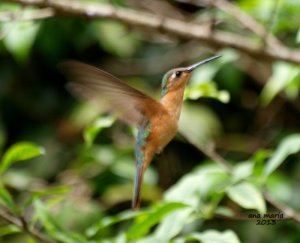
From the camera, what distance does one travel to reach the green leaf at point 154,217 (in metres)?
2.17

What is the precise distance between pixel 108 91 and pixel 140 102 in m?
0.17

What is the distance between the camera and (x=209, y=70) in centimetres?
342

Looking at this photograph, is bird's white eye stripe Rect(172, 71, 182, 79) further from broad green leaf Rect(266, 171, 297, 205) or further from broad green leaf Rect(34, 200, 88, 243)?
broad green leaf Rect(266, 171, 297, 205)

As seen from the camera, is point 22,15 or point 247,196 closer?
point 247,196

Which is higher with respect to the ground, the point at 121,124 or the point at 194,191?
the point at 194,191

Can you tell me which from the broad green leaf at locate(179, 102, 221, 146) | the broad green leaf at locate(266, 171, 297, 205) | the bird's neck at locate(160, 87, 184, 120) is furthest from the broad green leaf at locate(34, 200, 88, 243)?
the broad green leaf at locate(179, 102, 221, 146)

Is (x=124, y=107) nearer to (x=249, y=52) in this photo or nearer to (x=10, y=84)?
(x=249, y=52)

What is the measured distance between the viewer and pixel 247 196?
2404 mm

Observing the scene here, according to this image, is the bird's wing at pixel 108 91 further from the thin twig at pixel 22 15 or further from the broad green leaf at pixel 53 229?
the thin twig at pixel 22 15

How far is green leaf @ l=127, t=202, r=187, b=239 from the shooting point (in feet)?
7.12

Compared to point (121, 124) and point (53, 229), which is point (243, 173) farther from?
point (121, 124)

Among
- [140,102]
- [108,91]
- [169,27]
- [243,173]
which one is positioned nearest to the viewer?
[108,91]

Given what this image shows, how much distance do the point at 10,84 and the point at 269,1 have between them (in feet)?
8.26

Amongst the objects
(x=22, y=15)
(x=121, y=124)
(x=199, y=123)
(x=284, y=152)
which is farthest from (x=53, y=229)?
(x=121, y=124)
